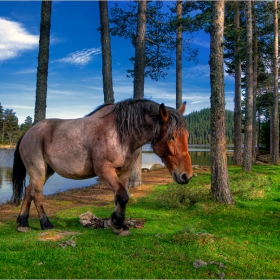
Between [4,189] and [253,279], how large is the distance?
12.9 m

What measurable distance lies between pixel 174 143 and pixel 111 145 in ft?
3.36

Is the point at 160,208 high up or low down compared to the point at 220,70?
down

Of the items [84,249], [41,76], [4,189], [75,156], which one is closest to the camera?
[84,249]

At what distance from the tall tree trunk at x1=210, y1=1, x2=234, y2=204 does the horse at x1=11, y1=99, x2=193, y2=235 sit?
3494mm

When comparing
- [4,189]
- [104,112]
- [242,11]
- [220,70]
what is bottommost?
[4,189]

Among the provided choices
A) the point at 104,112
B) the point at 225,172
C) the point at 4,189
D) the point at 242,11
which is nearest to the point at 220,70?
the point at 225,172

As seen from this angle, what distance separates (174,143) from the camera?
444 cm

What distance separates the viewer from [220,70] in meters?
8.34

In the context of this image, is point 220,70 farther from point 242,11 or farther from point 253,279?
point 242,11

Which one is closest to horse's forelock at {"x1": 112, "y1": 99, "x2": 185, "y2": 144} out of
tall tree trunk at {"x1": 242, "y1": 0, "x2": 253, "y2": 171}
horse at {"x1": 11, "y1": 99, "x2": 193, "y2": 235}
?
horse at {"x1": 11, "y1": 99, "x2": 193, "y2": 235}

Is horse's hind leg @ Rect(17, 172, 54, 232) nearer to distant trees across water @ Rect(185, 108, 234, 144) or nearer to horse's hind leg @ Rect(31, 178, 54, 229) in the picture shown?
horse's hind leg @ Rect(31, 178, 54, 229)

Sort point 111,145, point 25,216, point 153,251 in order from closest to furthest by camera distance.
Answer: point 153,251 → point 111,145 → point 25,216

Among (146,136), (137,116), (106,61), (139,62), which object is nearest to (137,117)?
(137,116)

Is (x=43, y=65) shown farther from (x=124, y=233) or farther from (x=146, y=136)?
(x=124, y=233)
